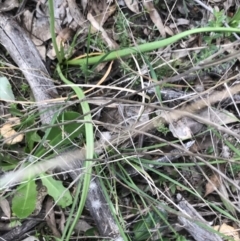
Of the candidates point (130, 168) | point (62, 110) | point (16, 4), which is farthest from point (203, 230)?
point (16, 4)

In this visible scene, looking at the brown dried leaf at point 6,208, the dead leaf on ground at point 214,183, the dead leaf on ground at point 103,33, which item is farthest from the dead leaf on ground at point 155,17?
the brown dried leaf at point 6,208

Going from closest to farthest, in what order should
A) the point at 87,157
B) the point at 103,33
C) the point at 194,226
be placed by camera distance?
the point at 87,157 < the point at 194,226 < the point at 103,33

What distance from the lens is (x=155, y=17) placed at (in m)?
1.46

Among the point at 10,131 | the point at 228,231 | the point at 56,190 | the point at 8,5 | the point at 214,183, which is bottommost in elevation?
the point at 228,231

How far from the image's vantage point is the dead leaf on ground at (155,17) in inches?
57.2

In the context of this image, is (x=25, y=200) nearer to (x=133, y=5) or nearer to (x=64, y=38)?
(x=64, y=38)

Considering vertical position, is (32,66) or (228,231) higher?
(32,66)

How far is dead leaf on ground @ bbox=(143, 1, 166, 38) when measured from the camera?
1.45m

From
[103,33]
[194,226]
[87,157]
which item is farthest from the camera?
[103,33]

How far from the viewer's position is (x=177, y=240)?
128 centimetres

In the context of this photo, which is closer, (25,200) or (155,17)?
(25,200)

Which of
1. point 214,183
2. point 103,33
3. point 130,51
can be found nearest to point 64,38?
point 103,33

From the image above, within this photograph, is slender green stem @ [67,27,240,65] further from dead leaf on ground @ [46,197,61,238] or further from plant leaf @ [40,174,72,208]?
dead leaf on ground @ [46,197,61,238]

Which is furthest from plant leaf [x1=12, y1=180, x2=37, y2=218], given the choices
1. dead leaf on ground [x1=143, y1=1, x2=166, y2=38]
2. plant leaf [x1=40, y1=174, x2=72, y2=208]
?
dead leaf on ground [x1=143, y1=1, x2=166, y2=38]
